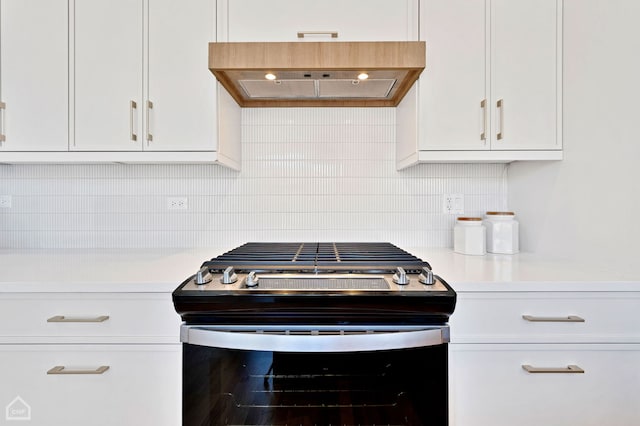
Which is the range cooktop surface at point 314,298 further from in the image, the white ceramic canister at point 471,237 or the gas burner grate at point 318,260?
the white ceramic canister at point 471,237

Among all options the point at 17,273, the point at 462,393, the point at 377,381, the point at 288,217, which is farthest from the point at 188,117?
the point at 462,393

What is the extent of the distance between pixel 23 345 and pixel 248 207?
107cm

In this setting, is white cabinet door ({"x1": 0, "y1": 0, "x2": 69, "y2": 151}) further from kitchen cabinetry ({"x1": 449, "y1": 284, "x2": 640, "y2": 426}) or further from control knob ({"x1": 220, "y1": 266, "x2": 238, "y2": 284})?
kitchen cabinetry ({"x1": 449, "y1": 284, "x2": 640, "y2": 426})

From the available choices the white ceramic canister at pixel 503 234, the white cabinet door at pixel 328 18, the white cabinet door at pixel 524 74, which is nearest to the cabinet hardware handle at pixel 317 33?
the white cabinet door at pixel 328 18

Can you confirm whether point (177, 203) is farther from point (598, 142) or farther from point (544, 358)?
point (598, 142)

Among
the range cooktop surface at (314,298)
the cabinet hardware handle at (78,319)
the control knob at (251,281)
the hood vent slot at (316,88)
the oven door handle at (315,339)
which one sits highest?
the hood vent slot at (316,88)

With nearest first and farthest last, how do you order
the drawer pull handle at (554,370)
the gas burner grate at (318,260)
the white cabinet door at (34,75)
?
the drawer pull handle at (554,370)
the gas burner grate at (318,260)
the white cabinet door at (34,75)

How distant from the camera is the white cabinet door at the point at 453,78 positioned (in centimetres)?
148

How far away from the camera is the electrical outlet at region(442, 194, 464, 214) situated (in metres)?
1.88

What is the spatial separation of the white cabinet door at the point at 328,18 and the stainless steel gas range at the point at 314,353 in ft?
3.51

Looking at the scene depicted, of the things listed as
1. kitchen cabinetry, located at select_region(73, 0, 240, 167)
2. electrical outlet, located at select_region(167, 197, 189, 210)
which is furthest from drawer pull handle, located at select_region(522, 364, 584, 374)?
electrical outlet, located at select_region(167, 197, 189, 210)

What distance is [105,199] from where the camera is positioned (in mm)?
1864

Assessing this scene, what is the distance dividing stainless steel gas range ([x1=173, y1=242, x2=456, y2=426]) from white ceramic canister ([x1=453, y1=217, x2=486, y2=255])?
0.67 meters

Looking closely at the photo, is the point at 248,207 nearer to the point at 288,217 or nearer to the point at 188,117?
the point at 288,217
